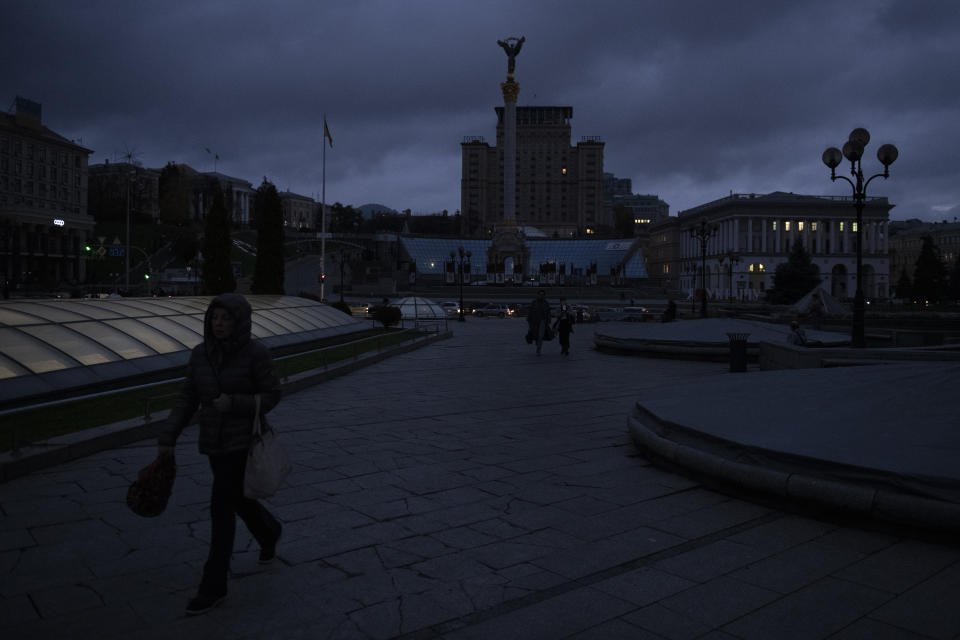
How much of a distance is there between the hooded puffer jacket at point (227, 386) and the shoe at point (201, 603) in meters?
0.84

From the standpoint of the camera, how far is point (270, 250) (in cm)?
3956

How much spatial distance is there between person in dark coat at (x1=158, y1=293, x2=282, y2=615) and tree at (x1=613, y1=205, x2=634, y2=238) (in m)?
158

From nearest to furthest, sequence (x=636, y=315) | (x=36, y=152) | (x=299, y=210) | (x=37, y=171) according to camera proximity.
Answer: (x=636, y=315)
(x=36, y=152)
(x=37, y=171)
(x=299, y=210)

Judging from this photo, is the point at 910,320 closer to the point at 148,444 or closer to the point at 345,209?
the point at 148,444

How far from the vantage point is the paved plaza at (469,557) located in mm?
3953

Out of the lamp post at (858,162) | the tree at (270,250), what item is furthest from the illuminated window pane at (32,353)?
the tree at (270,250)

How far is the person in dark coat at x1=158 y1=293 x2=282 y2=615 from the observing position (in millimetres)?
4156

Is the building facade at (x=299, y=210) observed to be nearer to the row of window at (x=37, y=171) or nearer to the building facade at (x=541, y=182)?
the building facade at (x=541, y=182)

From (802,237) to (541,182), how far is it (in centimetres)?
7808

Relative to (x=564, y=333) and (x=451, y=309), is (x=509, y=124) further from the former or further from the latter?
(x=564, y=333)

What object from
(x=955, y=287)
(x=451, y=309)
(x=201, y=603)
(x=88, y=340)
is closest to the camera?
(x=201, y=603)

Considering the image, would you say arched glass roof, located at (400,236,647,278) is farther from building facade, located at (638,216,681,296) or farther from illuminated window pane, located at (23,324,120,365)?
illuminated window pane, located at (23,324,120,365)

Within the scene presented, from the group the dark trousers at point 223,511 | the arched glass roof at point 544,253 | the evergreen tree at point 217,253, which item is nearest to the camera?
the dark trousers at point 223,511

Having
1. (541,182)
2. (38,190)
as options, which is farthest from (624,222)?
(38,190)
